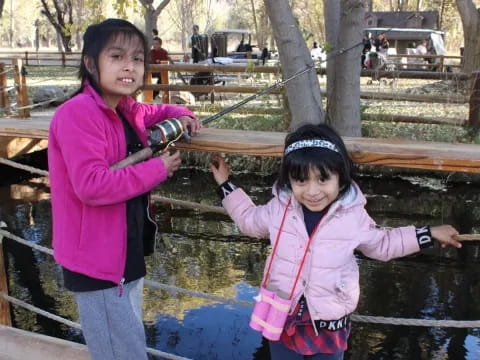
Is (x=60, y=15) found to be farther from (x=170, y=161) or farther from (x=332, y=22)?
(x=170, y=161)

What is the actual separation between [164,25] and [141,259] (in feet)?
170

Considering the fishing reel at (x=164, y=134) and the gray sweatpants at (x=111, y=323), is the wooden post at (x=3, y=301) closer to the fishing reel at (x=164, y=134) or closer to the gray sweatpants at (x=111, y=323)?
the gray sweatpants at (x=111, y=323)

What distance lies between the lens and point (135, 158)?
1518mm

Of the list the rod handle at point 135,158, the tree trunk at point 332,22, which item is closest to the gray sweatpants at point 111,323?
the rod handle at point 135,158

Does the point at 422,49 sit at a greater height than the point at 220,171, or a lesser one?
greater

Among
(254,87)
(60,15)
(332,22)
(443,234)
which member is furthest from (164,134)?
(60,15)

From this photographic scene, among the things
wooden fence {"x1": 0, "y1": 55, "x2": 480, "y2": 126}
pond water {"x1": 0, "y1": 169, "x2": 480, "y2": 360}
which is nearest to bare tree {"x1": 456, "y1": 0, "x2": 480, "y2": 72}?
wooden fence {"x1": 0, "y1": 55, "x2": 480, "y2": 126}

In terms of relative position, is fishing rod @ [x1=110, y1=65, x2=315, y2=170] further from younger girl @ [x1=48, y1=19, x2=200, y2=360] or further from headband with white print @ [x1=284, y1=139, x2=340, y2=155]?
headband with white print @ [x1=284, y1=139, x2=340, y2=155]

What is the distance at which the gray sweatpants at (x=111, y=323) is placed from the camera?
1.54m

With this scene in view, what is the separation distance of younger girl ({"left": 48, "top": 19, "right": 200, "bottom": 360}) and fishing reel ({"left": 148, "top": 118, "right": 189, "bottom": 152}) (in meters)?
0.04

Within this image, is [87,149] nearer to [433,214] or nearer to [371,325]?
[371,325]

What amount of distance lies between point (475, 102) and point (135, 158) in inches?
231

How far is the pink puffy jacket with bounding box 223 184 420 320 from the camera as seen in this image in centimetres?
152

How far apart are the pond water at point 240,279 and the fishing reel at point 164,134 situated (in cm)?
195
